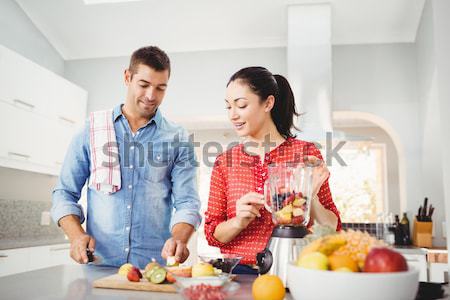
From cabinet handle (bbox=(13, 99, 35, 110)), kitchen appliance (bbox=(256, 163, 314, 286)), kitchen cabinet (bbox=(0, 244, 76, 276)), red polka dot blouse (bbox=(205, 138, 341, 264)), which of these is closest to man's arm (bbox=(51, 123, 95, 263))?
red polka dot blouse (bbox=(205, 138, 341, 264))

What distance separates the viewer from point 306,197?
3.70 feet

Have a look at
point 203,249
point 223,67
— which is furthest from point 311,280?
point 203,249

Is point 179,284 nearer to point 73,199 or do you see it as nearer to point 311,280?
point 311,280

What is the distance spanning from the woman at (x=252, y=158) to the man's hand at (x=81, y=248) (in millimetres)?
390

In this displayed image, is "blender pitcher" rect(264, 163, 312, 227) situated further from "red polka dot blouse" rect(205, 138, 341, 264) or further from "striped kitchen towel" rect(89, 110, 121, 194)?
"striped kitchen towel" rect(89, 110, 121, 194)

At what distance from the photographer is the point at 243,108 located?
1.52 m

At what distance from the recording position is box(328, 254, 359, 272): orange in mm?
774

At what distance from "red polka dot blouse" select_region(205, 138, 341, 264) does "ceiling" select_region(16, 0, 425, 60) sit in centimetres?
237

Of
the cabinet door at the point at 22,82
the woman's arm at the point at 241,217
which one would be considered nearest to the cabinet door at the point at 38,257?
the cabinet door at the point at 22,82

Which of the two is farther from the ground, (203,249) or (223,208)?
(223,208)

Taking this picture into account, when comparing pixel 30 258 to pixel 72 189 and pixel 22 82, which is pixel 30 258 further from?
pixel 72 189

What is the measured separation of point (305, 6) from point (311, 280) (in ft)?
10.5

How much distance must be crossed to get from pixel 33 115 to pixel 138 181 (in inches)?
79.2

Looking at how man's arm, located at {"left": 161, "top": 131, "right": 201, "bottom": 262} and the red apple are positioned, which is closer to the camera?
the red apple
